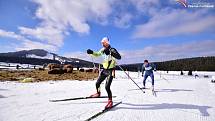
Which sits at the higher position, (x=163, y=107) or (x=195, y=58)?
(x=195, y=58)

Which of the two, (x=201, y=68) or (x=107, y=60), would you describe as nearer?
(x=107, y=60)

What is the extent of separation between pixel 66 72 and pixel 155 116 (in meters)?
24.1

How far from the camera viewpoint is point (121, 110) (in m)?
7.49

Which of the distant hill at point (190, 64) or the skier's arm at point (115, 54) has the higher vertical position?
the distant hill at point (190, 64)

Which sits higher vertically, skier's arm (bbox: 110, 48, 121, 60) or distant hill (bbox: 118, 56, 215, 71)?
distant hill (bbox: 118, 56, 215, 71)

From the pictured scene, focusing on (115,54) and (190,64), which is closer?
(115,54)

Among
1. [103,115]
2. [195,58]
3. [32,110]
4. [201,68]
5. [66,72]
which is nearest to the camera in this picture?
[103,115]

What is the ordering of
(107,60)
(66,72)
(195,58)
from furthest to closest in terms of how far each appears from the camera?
(195,58), (66,72), (107,60)

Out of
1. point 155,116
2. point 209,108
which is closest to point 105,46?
point 155,116

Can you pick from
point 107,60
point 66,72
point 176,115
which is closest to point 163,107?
point 176,115

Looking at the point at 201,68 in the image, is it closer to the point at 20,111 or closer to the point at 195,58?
the point at 195,58

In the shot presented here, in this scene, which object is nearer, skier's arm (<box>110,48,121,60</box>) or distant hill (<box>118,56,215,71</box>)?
skier's arm (<box>110,48,121,60</box>)

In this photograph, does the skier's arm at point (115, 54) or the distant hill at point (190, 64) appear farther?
the distant hill at point (190, 64)

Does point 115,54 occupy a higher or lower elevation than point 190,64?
lower
